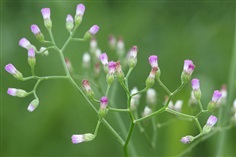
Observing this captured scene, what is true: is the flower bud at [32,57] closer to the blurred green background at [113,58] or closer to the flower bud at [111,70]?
the flower bud at [111,70]

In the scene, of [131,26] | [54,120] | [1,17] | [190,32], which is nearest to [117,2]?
[131,26]

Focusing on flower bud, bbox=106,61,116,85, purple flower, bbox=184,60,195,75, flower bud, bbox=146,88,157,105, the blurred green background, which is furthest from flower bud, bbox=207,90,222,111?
the blurred green background

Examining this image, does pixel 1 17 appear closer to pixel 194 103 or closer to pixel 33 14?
pixel 33 14

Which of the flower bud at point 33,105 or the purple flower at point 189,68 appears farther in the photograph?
the flower bud at point 33,105

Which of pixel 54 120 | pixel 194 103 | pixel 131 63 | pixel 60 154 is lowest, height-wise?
pixel 60 154

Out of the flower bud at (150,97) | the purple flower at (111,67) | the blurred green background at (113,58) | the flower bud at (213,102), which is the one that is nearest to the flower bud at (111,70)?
the purple flower at (111,67)

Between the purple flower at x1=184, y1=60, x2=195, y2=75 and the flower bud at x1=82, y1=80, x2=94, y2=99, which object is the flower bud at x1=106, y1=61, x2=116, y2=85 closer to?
the flower bud at x1=82, y1=80, x2=94, y2=99

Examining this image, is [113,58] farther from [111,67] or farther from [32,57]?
[111,67]

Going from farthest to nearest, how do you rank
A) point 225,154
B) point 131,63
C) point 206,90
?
point 206,90 < point 225,154 < point 131,63
